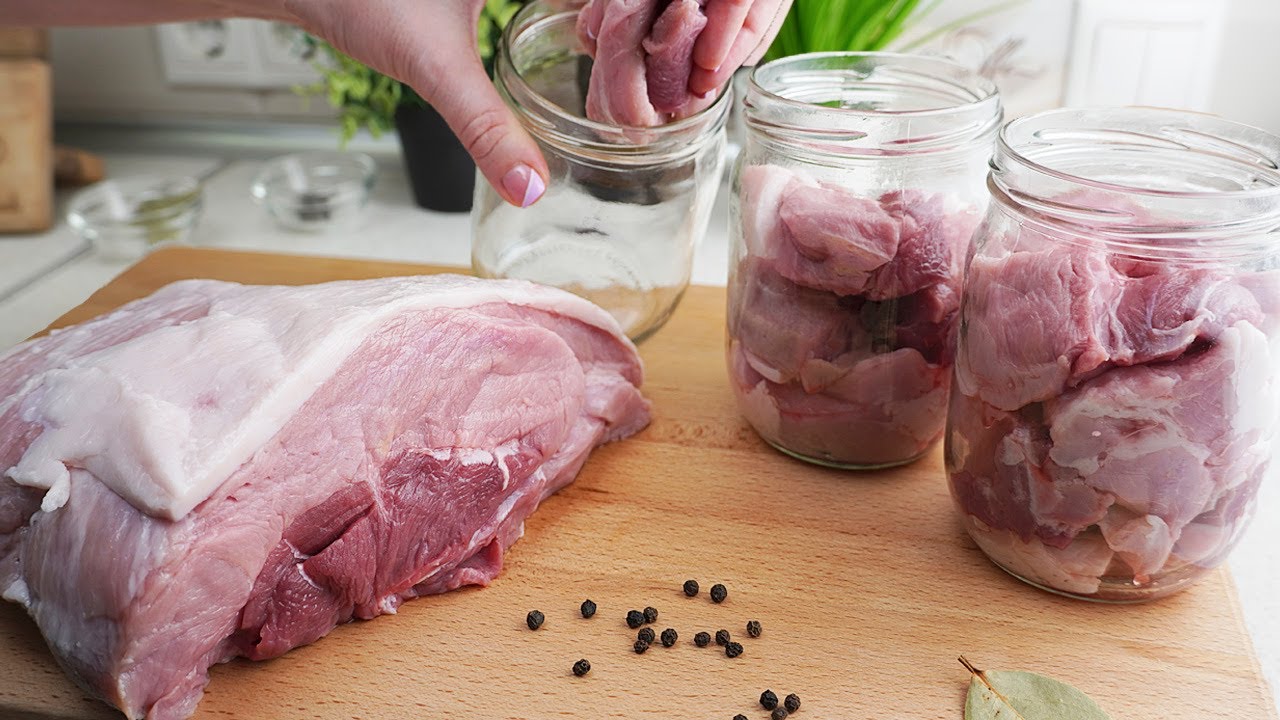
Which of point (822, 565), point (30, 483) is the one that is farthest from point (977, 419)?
point (30, 483)

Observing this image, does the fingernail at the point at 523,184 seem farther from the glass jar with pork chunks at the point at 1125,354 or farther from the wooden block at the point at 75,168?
the wooden block at the point at 75,168

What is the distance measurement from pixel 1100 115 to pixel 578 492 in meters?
0.88

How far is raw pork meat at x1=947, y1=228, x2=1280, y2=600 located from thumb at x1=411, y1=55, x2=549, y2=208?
0.63 m

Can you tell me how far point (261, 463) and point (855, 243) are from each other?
0.78 metres

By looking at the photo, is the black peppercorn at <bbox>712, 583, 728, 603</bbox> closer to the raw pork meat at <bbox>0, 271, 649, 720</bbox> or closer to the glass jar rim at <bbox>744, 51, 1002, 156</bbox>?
the raw pork meat at <bbox>0, 271, 649, 720</bbox>

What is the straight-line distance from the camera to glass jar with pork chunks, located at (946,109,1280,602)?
3.66 ft

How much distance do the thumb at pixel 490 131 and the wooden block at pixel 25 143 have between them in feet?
5.12

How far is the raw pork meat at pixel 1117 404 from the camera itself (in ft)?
3.66

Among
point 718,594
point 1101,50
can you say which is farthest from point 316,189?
point 1101,50

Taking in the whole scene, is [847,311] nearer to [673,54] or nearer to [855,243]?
[855,243]

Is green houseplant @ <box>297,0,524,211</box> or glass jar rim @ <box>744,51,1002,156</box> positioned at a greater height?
glass jar rim @ <box>744,51,1002,156</box>

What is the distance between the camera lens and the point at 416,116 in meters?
2.51

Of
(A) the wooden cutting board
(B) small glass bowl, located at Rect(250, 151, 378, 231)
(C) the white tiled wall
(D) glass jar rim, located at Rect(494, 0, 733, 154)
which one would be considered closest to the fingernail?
(D) glass jar rim, located at Rect(494, 0, 733, 154)

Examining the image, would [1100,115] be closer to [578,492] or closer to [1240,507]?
[1240,507]
